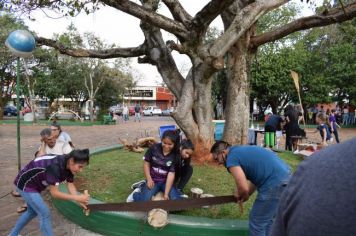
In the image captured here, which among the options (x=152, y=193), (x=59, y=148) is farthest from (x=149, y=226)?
(x=59, y=148)

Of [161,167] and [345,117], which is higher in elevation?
[345,117]

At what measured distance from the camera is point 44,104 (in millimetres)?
44344

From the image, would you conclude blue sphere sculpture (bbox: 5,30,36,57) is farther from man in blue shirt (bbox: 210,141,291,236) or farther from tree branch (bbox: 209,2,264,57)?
man in blue shirt (bbox: 210,141,291,236)

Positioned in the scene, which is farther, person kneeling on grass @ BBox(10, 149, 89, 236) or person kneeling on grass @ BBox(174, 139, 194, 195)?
person kneeling on grass @ BBox(174, 139, 194, 195)

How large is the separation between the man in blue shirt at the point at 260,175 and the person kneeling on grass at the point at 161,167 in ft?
5.28

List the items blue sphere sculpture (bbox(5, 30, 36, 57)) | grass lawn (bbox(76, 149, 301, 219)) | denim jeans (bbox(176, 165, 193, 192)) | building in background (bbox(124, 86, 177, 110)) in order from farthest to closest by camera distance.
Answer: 1. building in background (bbox(124, 86, 177, 110))
2. blue sphere sculpture (bbox(5, 30, 36, 57))
3. denim jeans (bbox(176, 165, 193, 192))
4. grass lawn (bbox(76, 149, 301, 219))

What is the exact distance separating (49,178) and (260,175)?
2.16 m

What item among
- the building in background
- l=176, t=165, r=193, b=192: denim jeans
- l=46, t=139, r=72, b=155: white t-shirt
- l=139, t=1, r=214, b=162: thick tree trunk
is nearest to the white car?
the building in background

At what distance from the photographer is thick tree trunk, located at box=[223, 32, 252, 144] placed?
Answer: 29.5 feet

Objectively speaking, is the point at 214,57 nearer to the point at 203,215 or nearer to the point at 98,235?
the point at 203,215

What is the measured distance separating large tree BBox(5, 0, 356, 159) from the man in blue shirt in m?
3.40

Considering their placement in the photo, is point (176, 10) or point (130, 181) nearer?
point (130, 181)

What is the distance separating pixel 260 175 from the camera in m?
3.89

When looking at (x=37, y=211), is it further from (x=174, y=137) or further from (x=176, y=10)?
(x=176, y=10)
